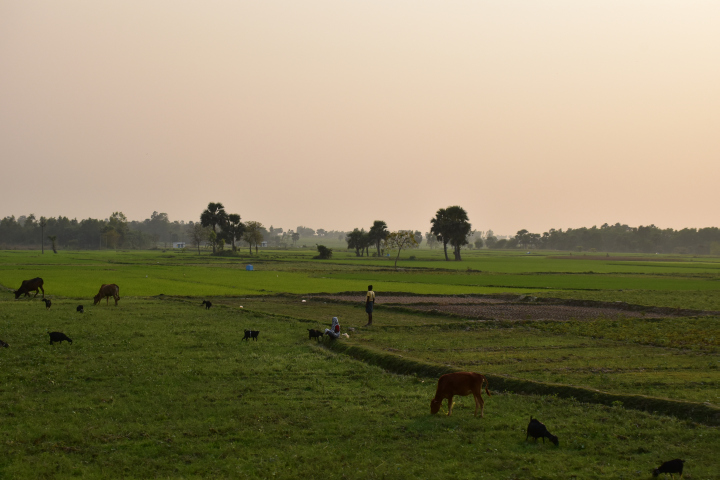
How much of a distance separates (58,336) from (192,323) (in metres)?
8.03

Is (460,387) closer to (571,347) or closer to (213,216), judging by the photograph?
(571,347)

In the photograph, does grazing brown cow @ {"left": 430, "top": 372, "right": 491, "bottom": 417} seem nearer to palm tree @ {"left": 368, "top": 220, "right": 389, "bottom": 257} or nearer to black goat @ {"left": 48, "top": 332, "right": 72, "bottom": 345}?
black goat @ {"left": 48, "top": 332, "right": 72, "bottom": 345}

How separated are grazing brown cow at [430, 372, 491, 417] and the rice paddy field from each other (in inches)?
15.3

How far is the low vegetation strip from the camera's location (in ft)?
43.4

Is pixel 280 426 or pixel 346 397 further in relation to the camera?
pixel 346 397

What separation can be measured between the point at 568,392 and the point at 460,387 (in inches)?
153

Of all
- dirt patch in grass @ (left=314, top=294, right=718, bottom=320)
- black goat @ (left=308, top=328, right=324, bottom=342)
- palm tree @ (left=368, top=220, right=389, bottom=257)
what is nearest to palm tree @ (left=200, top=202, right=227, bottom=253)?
palm tree @ (left=368, top=220, right=389, bottom=257)

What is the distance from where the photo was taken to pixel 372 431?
12.5m

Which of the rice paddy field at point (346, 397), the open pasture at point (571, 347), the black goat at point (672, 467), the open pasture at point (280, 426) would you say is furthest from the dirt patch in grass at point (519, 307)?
the black goat at point (672, 467)

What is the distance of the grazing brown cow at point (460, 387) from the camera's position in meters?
13.3

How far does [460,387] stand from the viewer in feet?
43.8

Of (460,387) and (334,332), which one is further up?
(460,387)

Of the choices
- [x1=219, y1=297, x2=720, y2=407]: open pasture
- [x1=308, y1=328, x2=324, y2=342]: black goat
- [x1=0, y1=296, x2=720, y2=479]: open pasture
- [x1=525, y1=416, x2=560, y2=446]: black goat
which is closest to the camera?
[x1=0, y1=296, x2=720, y2=479]: open pasture

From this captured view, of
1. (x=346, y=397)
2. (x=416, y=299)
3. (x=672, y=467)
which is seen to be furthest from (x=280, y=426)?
(x=416, y=299)
